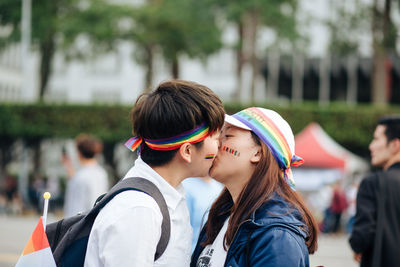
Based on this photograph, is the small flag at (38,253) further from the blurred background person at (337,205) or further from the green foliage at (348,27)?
the green foliage at (348,27)

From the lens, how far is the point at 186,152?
2123mm

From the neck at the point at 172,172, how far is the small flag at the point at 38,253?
0.51m

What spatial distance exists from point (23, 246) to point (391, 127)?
8942 mm

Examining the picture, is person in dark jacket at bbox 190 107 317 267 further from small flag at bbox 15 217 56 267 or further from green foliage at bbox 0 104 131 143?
green foliage at bbox 0 104 131 143

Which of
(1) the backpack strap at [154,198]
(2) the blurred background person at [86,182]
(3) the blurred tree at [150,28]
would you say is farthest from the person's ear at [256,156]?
(3) the blurred tree at [150,28]

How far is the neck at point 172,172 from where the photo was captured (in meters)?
2.13

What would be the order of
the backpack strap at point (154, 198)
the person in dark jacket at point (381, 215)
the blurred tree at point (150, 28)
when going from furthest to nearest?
the blurred tree at point (150, 28), the person in dark jacket at point (381, 215), the backpack strap at point (154, 198)

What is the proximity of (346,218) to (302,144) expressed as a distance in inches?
A: 115

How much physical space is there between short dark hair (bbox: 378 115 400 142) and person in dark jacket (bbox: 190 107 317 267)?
1.81 m

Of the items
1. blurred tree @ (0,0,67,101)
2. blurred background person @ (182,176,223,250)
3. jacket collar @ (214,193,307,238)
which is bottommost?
blurred background person @ (182,176,223,250)

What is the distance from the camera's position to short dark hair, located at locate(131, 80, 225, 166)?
2.03 metres

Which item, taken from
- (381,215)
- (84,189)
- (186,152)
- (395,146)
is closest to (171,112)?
(186,152)

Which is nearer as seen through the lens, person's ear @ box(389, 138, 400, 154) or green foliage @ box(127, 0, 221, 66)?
person's ear @ box(389, 138, 400, 154)

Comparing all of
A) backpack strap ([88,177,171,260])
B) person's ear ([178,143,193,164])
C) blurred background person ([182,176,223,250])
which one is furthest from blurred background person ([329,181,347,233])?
backpack strap ([88,177,171,260])
